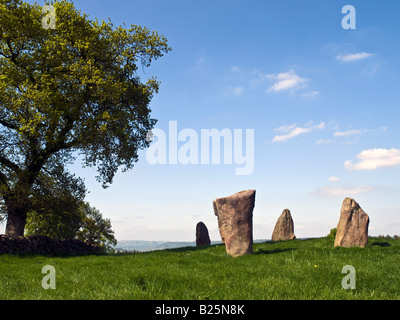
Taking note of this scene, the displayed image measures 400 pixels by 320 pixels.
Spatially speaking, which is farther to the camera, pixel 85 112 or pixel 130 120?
pixel 130 120

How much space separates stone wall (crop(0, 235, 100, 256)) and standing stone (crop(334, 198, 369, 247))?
63.1ft

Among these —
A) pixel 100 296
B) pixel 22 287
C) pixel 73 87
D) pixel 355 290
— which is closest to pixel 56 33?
pixel 73 87

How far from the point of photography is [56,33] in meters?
28.8

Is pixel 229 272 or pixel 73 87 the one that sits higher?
pixel 73 87

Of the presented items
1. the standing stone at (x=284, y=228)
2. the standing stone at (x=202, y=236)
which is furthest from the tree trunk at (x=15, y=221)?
the standing stone at (x=284, y=228)

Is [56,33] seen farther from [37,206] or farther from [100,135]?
[37,206]

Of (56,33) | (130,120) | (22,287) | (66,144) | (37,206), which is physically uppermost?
(56,33)

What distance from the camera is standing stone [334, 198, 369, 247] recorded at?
1964 centimetres

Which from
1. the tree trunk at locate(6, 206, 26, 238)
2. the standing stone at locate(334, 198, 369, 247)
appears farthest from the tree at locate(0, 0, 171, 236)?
the standing stone at locate(334, 198, 369, 247)

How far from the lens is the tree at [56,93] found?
2638 cm

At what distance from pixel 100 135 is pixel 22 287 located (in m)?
19.1

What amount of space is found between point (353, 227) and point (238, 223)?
7356mm

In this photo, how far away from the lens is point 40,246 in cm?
2534

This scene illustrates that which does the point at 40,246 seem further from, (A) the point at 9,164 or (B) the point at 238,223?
(B) the point at 238,223
